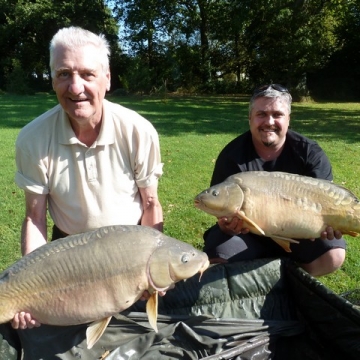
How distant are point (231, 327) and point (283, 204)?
736 millimetres

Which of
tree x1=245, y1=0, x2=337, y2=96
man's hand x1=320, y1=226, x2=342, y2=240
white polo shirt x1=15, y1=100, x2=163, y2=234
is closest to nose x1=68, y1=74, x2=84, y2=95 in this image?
white polo shirt x1=15, y1=100, x2=163, y2=234

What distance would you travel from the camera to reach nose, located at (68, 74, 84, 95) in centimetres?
232

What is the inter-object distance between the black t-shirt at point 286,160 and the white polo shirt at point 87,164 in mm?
463

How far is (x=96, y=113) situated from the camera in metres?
2.50

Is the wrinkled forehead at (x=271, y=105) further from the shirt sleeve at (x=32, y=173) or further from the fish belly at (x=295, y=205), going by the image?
the shirt sleeve at (x=32, y=173)

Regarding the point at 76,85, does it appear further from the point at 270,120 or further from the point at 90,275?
the point at 270,120

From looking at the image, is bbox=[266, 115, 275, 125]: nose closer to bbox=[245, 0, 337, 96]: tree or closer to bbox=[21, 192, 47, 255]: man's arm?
bbox=[21, 192, 47, 255]: man's arm

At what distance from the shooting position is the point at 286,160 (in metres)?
2.80

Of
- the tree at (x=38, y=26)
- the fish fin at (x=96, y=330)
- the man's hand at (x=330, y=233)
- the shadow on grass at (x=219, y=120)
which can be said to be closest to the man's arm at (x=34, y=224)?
the fish fin at (x=96, y=330)

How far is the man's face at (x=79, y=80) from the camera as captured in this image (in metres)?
2.32

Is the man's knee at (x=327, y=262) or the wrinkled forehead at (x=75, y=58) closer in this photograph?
the wrinkled forehead at (x=75, y=58)

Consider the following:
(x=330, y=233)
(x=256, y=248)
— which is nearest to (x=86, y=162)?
(x=256, y=248)

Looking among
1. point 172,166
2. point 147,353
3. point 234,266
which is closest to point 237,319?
point 234,266

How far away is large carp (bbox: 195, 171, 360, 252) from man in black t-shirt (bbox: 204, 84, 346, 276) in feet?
0.96
